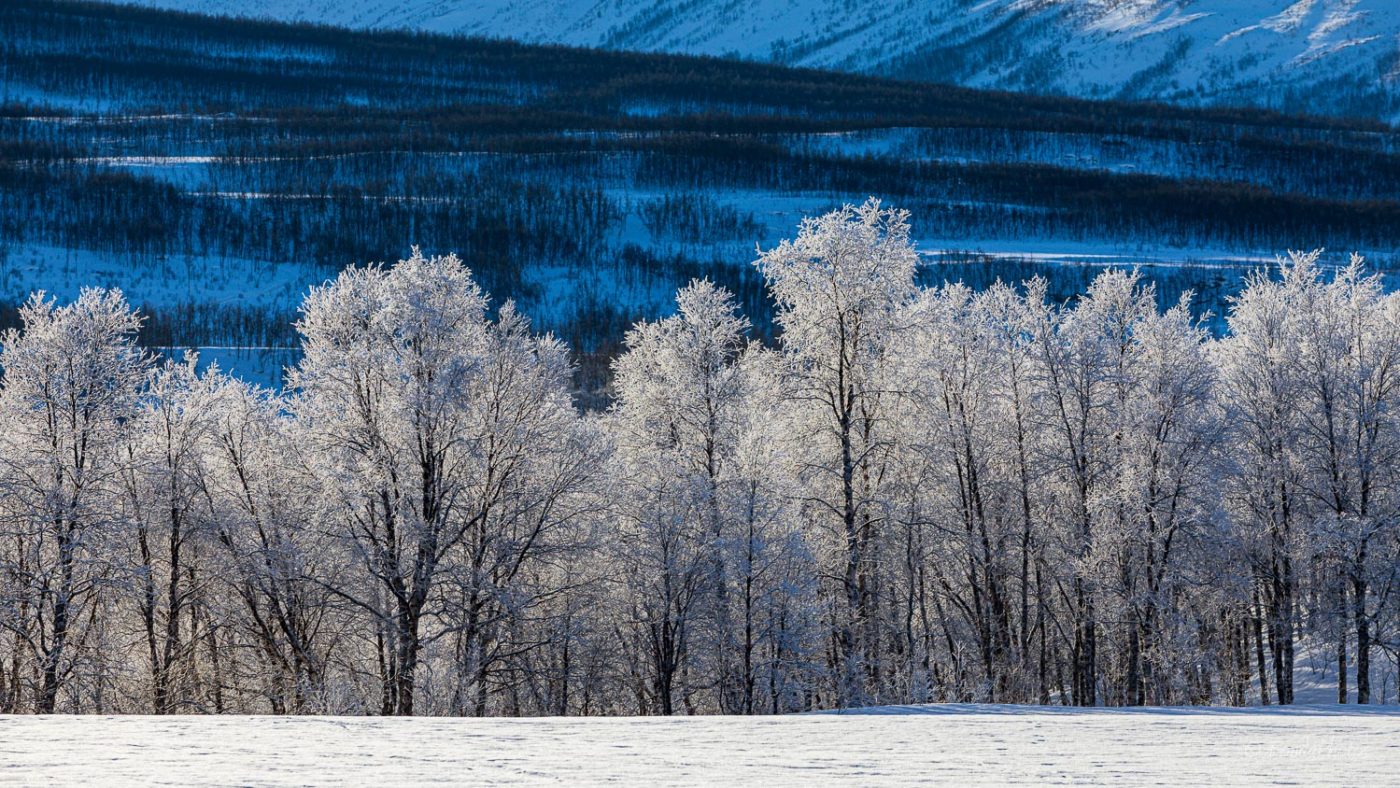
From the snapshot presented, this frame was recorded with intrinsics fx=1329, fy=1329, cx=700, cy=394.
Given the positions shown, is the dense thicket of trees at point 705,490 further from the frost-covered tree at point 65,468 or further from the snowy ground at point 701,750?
the snowy ground at point 701,750

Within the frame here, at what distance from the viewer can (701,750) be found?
19.3 meters

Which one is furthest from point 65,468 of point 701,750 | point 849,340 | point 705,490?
point 701,750

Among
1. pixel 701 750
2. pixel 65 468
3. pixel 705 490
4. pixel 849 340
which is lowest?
pixel 701 750

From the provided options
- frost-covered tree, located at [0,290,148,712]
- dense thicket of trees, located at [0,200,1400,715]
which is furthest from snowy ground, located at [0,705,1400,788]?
frost-covered tree, located at [0,290,148,712]

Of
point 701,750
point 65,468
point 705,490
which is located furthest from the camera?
point 705,490

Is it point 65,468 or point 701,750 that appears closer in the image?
point 701,750

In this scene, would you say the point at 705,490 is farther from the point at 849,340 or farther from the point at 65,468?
the point at 65,468

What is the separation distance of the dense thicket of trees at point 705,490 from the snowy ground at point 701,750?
401 inches

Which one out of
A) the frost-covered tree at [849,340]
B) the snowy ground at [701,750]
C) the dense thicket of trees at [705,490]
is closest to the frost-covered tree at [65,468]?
the dense thicket of trees at [705,490]

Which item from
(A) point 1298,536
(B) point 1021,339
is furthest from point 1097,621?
(B) point 1021,339

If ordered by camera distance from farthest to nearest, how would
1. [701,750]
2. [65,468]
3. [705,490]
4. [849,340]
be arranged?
[705,490]
[849,340]
[65,468]
[701,750]

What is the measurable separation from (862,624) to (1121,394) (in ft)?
31.5

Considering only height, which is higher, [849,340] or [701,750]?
[849,340]

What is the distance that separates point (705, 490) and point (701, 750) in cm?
1627
